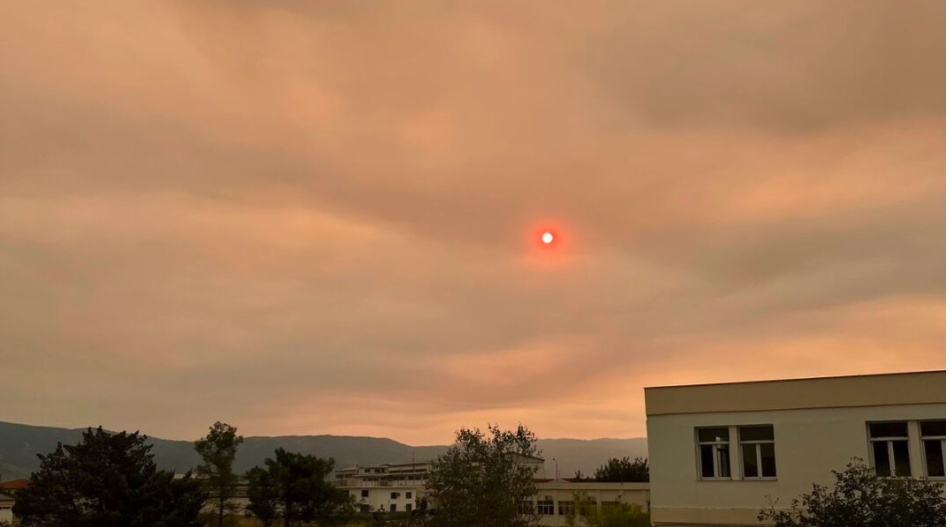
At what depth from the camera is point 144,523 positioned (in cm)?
4281

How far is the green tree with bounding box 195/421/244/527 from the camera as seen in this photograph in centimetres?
6219

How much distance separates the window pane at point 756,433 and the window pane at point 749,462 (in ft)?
0.82

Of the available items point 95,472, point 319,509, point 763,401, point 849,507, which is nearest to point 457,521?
point 763,401

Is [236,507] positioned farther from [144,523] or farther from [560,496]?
[560,496]

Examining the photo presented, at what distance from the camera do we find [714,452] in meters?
24.4

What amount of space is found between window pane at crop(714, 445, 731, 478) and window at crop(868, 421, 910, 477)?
3740mm

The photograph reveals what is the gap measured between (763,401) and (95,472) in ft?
114

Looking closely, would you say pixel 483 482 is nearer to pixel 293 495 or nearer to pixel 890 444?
pixel 890 444

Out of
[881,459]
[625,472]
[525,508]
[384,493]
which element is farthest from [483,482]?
[384,493]

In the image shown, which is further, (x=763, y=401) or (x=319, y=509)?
(x=319, y=509)

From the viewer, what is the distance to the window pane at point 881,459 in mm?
22125

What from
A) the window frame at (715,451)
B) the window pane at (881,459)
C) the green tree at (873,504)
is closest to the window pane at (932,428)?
the window pane at (881,459)

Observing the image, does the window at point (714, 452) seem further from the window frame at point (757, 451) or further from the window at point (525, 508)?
the window at point (525, 508)

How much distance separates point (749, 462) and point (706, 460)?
1.19 meters
